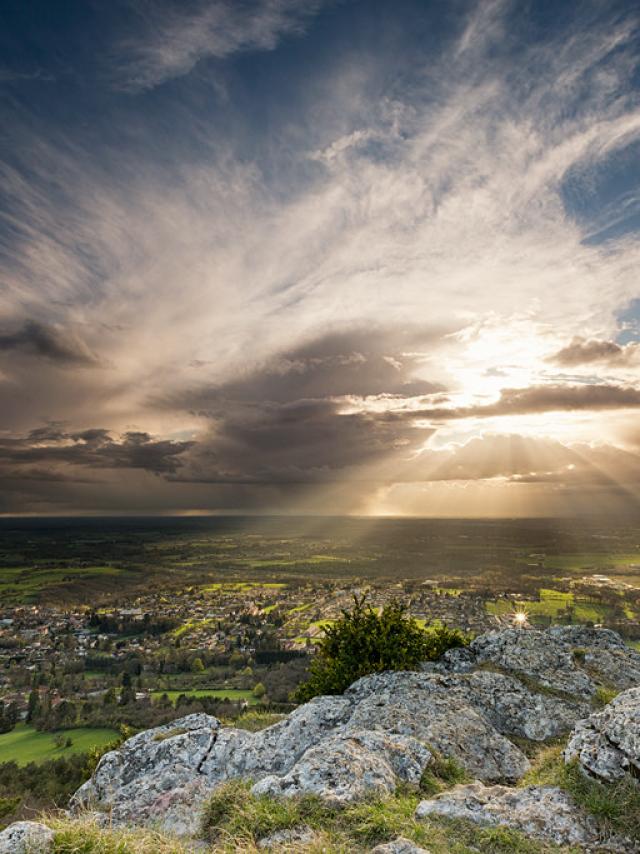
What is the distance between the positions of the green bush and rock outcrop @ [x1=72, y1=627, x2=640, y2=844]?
3.25ft

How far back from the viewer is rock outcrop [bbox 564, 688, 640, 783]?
9773 millimetres

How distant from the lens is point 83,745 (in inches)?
2276

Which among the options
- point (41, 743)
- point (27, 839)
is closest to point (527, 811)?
point (27, 839)

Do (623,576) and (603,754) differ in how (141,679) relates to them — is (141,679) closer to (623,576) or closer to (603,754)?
(603,754)

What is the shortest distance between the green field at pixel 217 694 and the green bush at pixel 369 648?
52500 mm

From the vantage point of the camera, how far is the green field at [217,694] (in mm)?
70375

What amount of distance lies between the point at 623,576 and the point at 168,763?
188 meters

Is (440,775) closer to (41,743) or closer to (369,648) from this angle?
(369,648)

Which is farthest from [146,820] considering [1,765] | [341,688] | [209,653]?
[209,653]

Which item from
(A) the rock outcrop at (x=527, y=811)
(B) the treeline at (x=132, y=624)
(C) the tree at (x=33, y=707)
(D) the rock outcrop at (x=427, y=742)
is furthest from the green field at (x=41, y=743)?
(B) the treeline at (x=132, y=624)

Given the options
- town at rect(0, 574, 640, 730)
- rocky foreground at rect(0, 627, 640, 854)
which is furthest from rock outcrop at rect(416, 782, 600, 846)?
town at rect(0, 574, 640, 730)

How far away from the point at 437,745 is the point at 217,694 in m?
73.7

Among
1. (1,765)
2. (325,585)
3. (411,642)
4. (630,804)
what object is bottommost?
(325,585)

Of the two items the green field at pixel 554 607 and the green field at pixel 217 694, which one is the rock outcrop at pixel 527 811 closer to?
the green field at pixel 217 694
